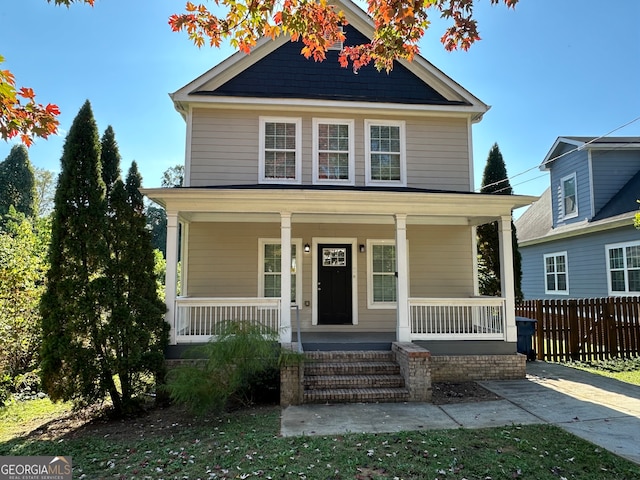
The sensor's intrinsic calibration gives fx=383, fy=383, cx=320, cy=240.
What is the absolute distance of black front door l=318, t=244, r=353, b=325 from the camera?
9180 mm

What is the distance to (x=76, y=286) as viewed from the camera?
564 cm

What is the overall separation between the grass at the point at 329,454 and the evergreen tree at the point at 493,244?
250 inches

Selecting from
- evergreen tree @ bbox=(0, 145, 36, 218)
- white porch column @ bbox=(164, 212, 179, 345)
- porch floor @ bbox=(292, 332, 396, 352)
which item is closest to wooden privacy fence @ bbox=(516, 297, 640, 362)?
porch floor @ bbox=(292, 332, 396, 352)

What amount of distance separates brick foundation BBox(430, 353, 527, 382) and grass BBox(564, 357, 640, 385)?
2.18m

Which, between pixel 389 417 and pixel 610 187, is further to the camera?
pixel 610 187

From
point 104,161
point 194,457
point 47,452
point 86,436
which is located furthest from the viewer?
point 104,161

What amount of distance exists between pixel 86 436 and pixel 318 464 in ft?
10.9

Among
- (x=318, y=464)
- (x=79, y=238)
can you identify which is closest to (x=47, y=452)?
(x=79, y=238)

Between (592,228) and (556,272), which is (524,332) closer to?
(592,228)

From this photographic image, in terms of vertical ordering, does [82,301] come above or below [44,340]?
above

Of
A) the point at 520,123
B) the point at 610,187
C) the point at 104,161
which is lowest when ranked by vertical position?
the point at 104,161

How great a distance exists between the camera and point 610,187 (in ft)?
41.8

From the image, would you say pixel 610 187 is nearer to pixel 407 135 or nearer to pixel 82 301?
pixel 407 135

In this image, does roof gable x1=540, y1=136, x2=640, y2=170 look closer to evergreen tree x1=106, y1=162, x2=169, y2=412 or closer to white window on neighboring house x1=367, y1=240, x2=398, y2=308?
white window on neighboring house x1=367, y1=240, x2=398, y2=308
